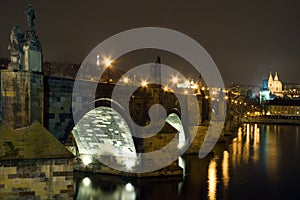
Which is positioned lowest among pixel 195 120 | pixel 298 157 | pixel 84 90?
pixel 298 157

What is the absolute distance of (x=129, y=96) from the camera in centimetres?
2141

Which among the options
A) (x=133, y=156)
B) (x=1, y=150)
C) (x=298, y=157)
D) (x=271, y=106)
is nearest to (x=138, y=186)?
(x=133, y=156)

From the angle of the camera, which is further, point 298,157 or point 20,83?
point 298,157

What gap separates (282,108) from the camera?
103 meters

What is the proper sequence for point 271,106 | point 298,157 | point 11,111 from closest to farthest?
point 11,111 < point 298,157 < point 271,106

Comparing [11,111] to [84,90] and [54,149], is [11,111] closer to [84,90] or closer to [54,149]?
[54,149]

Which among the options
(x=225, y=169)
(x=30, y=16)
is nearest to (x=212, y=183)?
(x=225, y=169)

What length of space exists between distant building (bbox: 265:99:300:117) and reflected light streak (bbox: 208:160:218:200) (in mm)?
79757

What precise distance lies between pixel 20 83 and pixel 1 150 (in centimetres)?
211

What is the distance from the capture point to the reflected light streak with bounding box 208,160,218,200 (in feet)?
62.2

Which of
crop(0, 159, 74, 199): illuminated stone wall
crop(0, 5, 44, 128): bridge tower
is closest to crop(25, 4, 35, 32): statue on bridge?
crop(0, 5, 44, 128): bridge tower

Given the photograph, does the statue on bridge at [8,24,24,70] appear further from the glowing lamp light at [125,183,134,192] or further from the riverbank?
the riverbank

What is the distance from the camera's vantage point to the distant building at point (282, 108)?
102 meters

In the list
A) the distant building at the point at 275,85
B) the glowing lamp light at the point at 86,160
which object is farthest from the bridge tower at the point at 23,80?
the distant building at the point at 275,85
